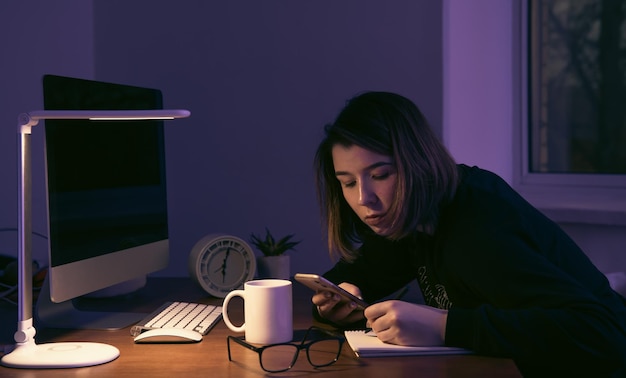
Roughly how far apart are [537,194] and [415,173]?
4.44 ft

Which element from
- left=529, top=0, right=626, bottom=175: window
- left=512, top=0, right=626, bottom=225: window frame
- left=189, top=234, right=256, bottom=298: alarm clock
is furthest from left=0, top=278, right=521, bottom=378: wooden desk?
left=529, top=0, right=626, bottom=175: window

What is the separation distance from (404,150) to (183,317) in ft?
1.83

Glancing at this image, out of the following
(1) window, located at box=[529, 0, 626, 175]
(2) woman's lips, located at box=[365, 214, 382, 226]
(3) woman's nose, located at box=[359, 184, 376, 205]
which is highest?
(1) window, located at box=[529, 0, 626, 175]

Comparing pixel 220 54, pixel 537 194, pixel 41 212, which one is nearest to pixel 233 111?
pixel 220 54

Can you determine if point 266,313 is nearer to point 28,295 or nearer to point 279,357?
point 279,357

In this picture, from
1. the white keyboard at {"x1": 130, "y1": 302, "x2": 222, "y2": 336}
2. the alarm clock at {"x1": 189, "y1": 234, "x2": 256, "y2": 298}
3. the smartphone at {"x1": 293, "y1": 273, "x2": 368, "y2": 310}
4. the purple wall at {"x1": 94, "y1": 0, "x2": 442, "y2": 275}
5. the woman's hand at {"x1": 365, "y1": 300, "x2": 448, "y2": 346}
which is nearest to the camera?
the woman's hand at {"x1": 365, "y1": 300, "x2": 448, "y2": 346}

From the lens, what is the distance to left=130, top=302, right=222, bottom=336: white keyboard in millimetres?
1520

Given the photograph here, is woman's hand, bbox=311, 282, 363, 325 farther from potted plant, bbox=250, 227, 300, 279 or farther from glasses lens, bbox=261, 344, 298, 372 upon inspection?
potted plant, bbox=250, 227, 300, 279

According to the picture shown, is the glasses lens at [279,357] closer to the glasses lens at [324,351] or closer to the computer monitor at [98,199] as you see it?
the glasses lens at [324,351]

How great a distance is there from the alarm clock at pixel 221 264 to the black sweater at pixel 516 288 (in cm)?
51

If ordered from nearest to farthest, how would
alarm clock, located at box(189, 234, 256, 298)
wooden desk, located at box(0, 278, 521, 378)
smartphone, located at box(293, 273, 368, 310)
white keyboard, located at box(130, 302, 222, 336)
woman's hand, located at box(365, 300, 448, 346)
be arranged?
wooden desk, located at box(0, 278, 521, 378), woman's hand, located at box(365, 300, 448, 346), smartphone, located at box(293, 273, 368, 310), white keyboard, located at box(130, 302, 222, 336), alarm clock, located at box(189, 234, 256, 298)

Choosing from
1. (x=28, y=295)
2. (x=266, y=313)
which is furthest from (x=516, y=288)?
(x=28, y=295)

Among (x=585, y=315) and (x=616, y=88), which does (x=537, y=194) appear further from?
(x=585, y=315)

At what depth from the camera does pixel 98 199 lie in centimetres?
165
